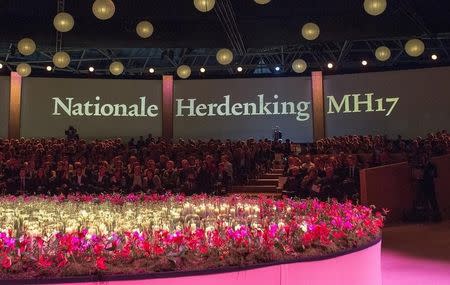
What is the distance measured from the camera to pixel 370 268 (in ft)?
13.6

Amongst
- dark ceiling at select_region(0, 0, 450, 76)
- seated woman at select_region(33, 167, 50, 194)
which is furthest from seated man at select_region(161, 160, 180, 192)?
dark ceiling at select_region(0, 0, 450, 76)

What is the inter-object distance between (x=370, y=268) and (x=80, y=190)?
21.8ft

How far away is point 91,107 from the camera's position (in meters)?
15.8

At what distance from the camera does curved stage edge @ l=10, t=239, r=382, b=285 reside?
3.08 m

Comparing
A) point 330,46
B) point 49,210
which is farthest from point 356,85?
point 49,210

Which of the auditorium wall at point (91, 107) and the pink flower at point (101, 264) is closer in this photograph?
the pink flower at point (101, 264)

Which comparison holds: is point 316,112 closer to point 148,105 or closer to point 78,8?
point 148,105

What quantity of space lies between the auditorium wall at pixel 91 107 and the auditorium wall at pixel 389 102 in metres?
5.54

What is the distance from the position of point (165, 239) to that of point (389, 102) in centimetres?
1247

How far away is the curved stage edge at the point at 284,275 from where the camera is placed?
10.1 feet

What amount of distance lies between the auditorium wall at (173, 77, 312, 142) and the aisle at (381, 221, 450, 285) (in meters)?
7.08

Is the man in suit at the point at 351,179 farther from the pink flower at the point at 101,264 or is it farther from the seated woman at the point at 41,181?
the pink flower at the point at 101,264

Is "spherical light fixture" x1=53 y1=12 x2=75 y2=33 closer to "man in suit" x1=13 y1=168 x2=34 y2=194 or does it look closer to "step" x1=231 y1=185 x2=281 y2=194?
"man in suit" x1=13 y1=168 x2=34 y2=194

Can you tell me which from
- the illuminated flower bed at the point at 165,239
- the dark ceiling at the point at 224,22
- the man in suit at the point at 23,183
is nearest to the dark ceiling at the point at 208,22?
the dark ceiling at the point at 224,22
